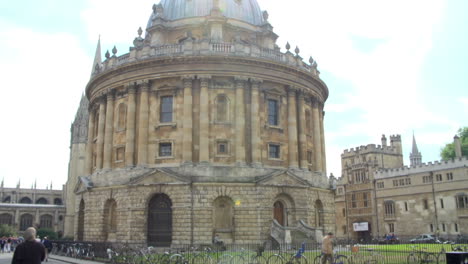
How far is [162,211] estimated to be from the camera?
34125 mm

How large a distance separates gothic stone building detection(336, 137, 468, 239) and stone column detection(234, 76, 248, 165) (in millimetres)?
33511

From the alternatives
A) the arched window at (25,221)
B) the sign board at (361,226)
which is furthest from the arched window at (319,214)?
the arched window at (25,221)

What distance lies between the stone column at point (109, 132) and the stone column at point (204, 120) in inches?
335

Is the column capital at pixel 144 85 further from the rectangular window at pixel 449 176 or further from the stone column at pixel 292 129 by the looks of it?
the rectangular window at pixel 449 176

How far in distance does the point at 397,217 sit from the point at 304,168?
31358 millimetres

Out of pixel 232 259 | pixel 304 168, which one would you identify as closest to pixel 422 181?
pixel 304 168

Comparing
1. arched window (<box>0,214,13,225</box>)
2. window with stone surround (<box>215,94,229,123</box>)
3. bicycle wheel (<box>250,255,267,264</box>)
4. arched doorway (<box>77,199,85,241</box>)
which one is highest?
→ window with stone surround (<box>215,94,229,123</box>)

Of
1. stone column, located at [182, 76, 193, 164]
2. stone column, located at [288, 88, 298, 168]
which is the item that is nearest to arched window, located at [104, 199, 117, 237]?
stone column, located at [182, 76, 193, 164]

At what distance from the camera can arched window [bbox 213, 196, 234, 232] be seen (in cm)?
3359

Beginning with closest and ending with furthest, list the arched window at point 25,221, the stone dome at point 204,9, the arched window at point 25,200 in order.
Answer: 1. the stone dome at point 204,9
2. the arched window at point 25,221
3. the arched window at point 25,200

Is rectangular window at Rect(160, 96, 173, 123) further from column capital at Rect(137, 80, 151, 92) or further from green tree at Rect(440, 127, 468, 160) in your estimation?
green tree at Rect(440, 127, 468, 160)

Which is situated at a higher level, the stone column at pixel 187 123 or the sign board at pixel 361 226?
the stone column at pixel 187 123

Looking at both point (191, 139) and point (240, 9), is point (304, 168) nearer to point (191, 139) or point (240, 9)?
point (191, 139)

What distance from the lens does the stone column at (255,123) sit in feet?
116
